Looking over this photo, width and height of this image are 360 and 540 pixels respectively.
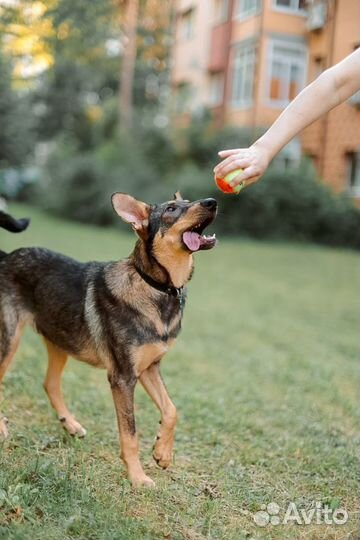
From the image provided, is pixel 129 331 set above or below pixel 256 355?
above

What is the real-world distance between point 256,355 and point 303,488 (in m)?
3.92

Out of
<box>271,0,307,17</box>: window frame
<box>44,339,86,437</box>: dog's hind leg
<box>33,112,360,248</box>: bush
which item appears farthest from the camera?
<box>33,112,360,248</box>: bush

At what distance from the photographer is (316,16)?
337 inches

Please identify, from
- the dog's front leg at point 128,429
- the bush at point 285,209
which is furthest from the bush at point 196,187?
the dog's front leg at point 128,429

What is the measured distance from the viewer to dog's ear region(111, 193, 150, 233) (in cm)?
381

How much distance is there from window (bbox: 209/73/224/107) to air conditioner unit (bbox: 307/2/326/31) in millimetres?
6245

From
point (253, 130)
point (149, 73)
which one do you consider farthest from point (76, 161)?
point (253, 130)

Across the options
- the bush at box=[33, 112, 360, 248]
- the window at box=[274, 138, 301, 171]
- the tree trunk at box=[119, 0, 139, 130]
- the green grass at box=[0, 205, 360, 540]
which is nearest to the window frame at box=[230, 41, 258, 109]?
the bush at box=[33, 112, 360, 248]

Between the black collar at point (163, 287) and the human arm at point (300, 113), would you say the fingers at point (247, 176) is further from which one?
the black collar at point (163, 287)

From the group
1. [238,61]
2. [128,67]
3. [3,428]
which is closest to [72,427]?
[3,428]

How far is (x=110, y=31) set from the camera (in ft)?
33.6

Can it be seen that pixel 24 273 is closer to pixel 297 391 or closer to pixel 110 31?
pixel 297 391

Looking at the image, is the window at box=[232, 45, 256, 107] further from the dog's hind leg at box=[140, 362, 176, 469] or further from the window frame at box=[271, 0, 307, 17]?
the dog's hind leg at box=[140, 362, 176, 469]

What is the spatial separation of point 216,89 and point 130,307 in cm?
1412
